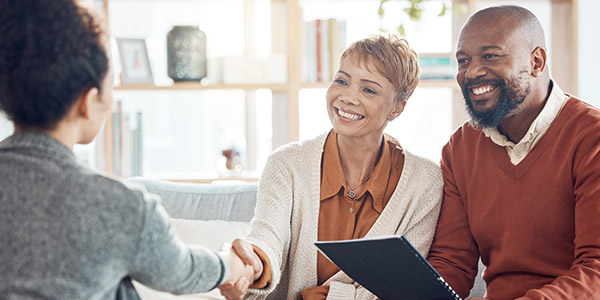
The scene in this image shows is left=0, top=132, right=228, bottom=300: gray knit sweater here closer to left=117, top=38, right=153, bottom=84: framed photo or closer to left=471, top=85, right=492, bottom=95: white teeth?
left=471, top=85, right=492, bottom=95: white teeth

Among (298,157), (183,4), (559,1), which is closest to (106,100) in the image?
(298,157)

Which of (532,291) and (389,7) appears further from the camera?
(389,7)

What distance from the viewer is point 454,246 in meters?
1.98

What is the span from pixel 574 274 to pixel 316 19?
208cm

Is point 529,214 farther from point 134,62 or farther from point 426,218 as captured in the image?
point 134,62

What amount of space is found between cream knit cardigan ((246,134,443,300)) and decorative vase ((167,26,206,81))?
1.40 metres

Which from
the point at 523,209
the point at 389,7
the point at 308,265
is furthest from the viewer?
the point at 389,7

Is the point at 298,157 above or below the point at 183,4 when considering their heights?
below

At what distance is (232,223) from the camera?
235cm

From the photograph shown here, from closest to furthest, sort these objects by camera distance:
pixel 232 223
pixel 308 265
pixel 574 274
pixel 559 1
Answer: pixel 574 274 < pixel 308 265 < pixel 232 223 < pixel 559 1

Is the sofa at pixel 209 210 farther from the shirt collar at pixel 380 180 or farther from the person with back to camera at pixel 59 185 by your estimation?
the person with back to camera at pixel 59 185

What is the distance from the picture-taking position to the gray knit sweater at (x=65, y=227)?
105 centimetres

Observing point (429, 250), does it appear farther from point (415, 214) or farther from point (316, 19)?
point (316, 19)

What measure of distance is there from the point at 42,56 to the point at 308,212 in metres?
1.06
